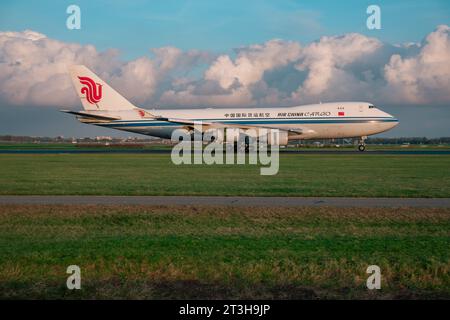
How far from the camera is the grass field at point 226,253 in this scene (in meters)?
8.35

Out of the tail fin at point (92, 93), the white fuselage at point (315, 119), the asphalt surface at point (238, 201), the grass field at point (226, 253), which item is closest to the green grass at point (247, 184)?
the asphalt surface at point (238, 201)

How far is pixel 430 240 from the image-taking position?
11.5 m

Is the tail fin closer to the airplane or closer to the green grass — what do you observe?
the airplane

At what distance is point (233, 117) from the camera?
56844 mm

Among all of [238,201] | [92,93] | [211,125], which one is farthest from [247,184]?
[92,93]

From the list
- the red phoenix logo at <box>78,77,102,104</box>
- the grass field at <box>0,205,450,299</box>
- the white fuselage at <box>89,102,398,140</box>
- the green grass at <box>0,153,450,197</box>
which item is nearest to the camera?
the grass field at <box>0,205,450,299</box>

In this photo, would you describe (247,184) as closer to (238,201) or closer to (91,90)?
(238,201)

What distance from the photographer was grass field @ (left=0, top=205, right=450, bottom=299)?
27.4 ft

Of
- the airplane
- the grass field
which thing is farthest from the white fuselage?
the grass field

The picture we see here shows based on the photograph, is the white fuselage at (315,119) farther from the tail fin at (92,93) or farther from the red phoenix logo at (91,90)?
the red phoenix logo at (91,90)

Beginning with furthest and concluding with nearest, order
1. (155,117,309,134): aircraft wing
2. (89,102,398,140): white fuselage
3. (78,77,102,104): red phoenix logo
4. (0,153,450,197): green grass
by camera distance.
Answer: (78,77,102,104): red phoenix logo → (89,102,398,140): white fuselage → (155,117,309,134): aircraft wing → (0,153,450,197): green grass

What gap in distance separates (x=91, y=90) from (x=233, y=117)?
16310mm

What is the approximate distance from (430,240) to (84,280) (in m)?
7.39

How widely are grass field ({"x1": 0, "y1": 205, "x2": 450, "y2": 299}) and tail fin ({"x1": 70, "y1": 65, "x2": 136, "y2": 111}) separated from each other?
45202mm
